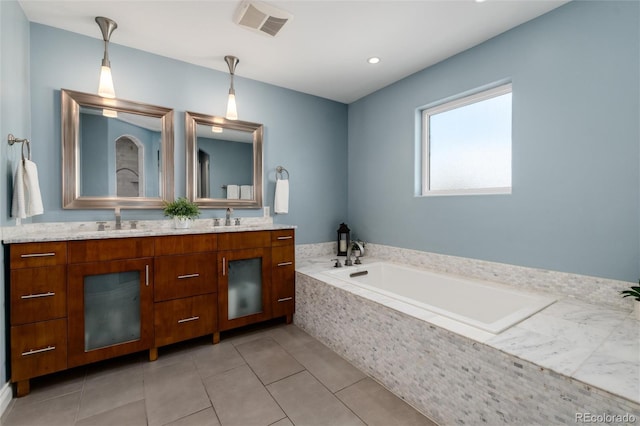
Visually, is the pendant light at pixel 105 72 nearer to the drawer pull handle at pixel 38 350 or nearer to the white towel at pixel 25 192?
the white towel at pixel 25 192

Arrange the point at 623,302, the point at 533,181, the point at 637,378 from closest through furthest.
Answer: the point at 637,378, the point at 623,302, the point at 533,181

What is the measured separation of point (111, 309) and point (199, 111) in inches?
72.4

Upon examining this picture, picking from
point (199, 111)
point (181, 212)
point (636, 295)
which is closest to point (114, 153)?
point (181, 212)

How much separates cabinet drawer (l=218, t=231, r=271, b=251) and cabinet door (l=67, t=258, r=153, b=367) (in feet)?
1.78

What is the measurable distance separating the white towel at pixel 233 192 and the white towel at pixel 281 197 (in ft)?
1.38

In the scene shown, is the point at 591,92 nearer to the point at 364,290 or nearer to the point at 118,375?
the point at 364,290

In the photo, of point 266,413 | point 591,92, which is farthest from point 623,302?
point 266,413

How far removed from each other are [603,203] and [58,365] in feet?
11.7

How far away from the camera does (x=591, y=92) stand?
72.9 inches

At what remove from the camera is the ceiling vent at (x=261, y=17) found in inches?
77.0

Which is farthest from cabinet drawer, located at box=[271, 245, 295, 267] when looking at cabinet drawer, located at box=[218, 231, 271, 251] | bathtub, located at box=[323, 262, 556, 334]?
bathtub, located at box=[323, 262, 556, 334]

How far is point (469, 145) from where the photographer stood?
2.66m

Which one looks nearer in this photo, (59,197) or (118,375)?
(118,375)

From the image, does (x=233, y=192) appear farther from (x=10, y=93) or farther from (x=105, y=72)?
(x=10, y=93)
